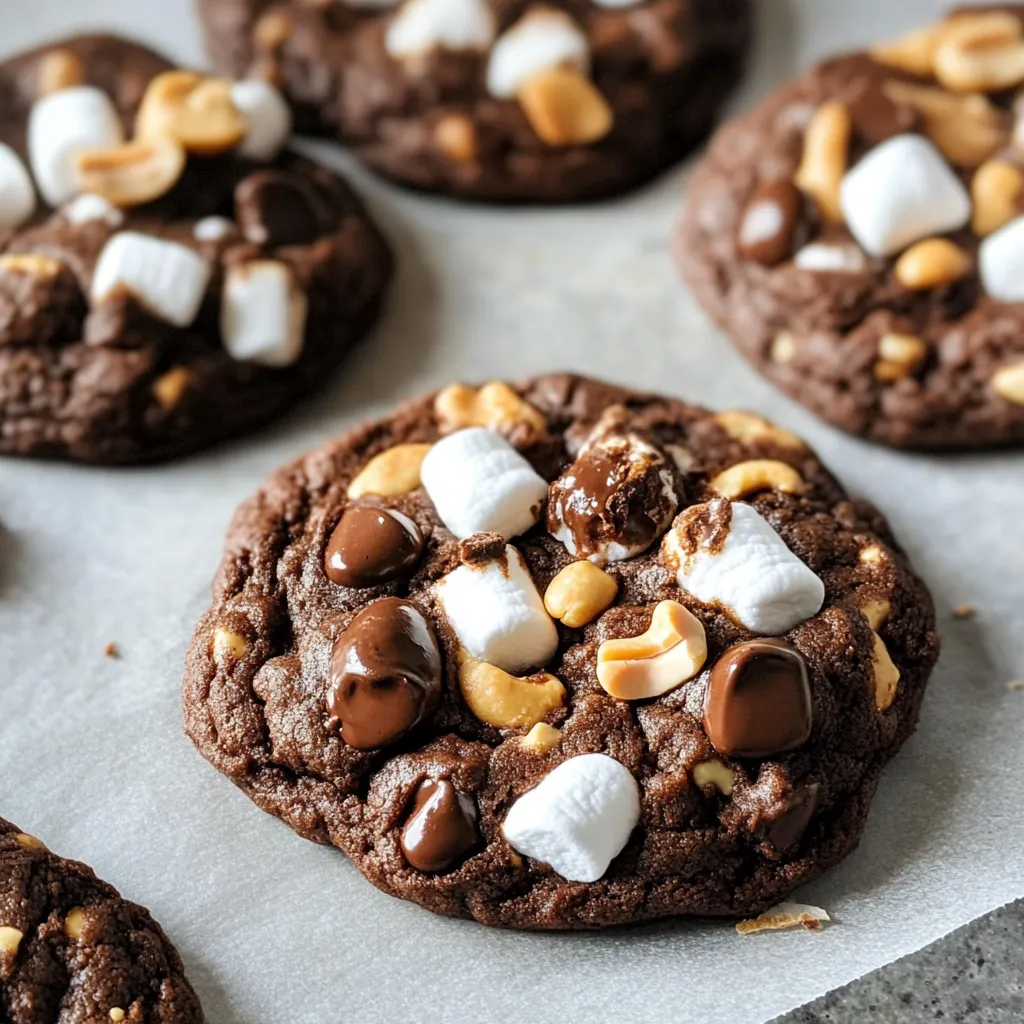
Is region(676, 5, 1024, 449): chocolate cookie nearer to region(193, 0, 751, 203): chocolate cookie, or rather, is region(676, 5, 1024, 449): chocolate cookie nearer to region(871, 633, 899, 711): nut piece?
region(193, 0, 751, 203): chocolate cookie

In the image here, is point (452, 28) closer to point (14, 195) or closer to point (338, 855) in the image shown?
point (14, 195)

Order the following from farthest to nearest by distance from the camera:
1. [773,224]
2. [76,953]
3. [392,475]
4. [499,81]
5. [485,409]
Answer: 1. [499,81]
2. [773,224]
3. [485,409]
4. [392,475]
5. [76,953]

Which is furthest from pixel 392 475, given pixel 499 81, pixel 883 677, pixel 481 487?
pixel 499 81

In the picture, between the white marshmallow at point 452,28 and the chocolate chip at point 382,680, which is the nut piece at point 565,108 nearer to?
the white marshmallow at point 452,28

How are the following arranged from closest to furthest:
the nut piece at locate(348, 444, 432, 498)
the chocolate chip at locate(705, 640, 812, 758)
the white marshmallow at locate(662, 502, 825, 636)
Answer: the chocolate chip at locate(705, 640, 812, 758)
the white marshmallow at locate(662, 502, 825, 636)
the nut piece at locate(348, 444, 432, 498)

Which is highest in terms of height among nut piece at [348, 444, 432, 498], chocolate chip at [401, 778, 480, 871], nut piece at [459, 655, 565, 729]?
nut piece at [348, 444, 432, 498]

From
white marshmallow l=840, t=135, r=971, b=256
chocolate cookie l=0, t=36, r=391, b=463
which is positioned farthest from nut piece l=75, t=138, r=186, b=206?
white marshmallow l=840, t=135, r=971, b=256

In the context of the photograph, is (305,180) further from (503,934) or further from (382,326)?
(503,934)

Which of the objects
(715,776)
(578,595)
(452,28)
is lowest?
(715,776)
